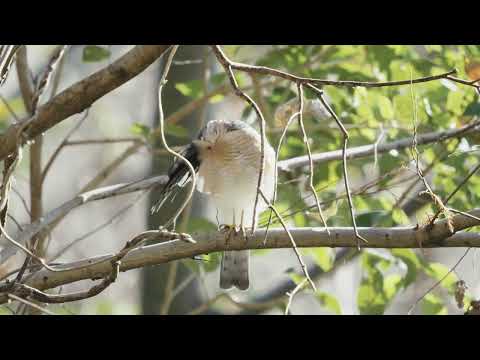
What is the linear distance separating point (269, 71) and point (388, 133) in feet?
8.85

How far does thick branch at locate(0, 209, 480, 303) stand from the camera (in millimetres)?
2465

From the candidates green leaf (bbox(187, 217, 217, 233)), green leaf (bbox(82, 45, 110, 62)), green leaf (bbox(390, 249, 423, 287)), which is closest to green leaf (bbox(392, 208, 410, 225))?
green leaf (bbox(390, 249, 423, 287))

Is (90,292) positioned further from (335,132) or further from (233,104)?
(233,104)

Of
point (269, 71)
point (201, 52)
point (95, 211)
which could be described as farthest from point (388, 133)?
point (95, 211)

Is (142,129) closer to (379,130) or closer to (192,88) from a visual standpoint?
(192,88)

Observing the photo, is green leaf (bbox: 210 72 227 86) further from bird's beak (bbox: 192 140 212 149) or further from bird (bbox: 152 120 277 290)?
bird's beak (bbox: 192 140 212 149)

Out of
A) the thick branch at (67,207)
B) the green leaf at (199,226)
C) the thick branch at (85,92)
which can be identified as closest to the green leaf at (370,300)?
the green leaf at (199,226)

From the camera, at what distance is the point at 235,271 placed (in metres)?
4.84

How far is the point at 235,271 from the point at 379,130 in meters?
1.28

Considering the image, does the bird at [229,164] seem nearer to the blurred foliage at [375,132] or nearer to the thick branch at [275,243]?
the blurred foliage at [375,132]

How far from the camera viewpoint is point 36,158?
4.09 meters

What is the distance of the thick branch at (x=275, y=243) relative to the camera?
246cm

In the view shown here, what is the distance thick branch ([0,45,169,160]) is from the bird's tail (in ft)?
7.97

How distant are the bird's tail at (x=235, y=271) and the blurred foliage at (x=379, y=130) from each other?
5.4 inches
